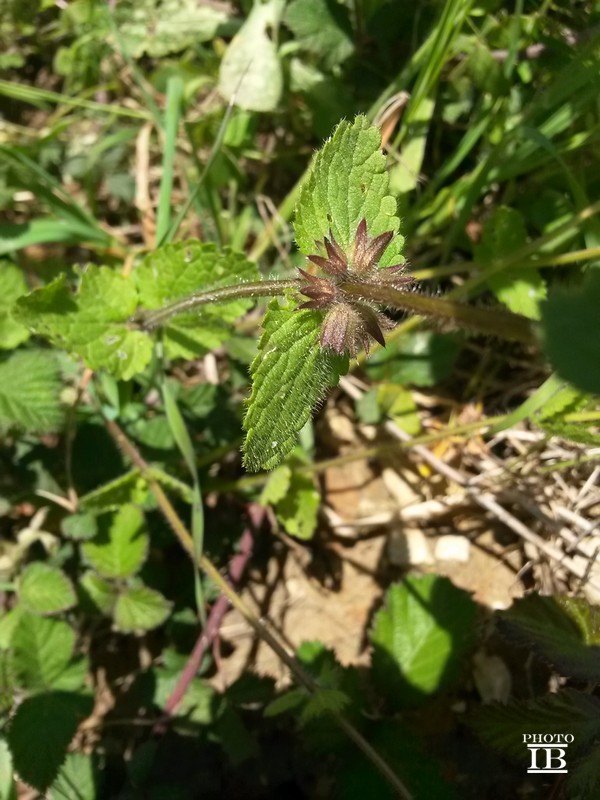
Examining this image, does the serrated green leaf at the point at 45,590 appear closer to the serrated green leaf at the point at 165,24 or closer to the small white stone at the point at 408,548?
the small white stone at the point at 408,548

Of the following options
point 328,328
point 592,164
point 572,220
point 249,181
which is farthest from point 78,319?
point 592,164

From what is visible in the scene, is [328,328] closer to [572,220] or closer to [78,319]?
[78,319]

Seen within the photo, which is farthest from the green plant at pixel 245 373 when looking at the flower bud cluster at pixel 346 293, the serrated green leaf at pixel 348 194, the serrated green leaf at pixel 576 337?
the serrated green leaf at pixel 576 337

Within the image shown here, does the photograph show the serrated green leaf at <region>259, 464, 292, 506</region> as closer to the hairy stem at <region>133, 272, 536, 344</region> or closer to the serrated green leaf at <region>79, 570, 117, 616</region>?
the serrated green leaf at <region>79, 570, 117, 616</region>

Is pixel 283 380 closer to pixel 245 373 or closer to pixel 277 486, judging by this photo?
pixel 277 486

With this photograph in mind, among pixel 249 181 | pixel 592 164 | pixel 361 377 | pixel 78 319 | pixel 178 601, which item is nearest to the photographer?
pixel 78 319

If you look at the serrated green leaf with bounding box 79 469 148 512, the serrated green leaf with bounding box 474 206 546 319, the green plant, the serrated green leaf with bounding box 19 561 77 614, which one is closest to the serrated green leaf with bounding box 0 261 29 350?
the green plant

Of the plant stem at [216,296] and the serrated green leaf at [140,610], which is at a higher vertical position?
the plant stem at [216,296]
